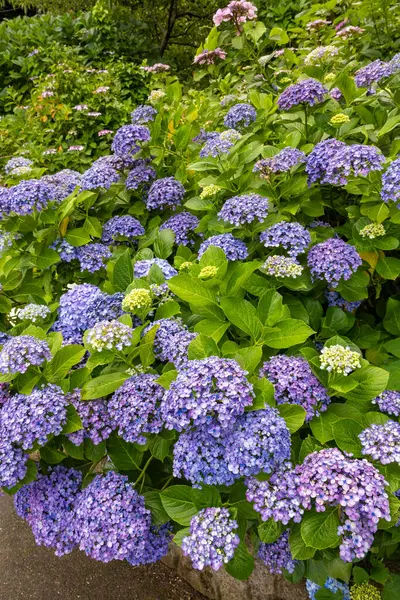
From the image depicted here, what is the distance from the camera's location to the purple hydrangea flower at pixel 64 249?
2129 millimetres

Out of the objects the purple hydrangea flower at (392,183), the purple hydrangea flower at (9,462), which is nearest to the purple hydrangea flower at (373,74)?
the purple hydrangea flower at (392,183)

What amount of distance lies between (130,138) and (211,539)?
1.93 m

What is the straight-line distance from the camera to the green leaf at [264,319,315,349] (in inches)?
61.1

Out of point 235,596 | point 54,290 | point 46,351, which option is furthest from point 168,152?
point 235,596

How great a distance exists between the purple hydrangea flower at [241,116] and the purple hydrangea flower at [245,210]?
Answer: 0.89 metres

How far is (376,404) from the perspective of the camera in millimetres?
1630

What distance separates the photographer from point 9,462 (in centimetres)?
145

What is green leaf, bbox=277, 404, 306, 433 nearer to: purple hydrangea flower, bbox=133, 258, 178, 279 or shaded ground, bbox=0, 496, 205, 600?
purple hydrangea flower, bbox=133, 258, 178, 279

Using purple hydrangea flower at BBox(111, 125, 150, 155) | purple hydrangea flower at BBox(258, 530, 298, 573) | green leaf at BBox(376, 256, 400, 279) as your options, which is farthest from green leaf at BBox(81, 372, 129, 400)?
purple hydrangea flower at BBox(111, 125, 150, 155)

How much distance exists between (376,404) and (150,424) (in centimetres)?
76

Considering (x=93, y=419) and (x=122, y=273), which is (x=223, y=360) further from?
(x=122, y=273)

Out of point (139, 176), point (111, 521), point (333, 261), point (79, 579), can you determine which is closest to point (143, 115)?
point (139, 176)

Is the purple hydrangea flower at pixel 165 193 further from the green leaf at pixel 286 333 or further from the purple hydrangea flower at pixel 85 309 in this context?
the green leaf at pixel 286 333

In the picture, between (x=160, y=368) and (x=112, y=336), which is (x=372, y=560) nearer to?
(x=160, y=368)
